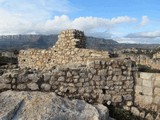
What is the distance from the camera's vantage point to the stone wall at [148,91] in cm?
1076

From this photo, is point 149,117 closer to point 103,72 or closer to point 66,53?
point 103,72

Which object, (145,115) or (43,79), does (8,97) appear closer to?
(43,79)

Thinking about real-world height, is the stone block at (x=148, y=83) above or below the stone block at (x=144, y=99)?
above

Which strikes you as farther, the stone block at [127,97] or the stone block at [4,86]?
the stone block at [127,97]

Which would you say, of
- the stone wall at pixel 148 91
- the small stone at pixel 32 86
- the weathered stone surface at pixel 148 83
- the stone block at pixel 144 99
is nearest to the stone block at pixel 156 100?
the stone wall at pixel 148 91

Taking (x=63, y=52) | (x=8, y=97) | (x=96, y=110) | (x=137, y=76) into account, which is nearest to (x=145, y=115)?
(x=137, y=76)

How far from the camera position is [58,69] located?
1025 centimetres

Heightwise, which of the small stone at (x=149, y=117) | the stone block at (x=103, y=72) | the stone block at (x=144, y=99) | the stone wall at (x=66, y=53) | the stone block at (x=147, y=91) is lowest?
the small stone at (x=149, y=117)

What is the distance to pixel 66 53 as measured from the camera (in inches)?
591

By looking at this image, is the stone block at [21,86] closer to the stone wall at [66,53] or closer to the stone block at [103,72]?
the stone block at [103,72]

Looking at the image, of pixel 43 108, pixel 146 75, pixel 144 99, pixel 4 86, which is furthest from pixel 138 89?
pixel 4 86

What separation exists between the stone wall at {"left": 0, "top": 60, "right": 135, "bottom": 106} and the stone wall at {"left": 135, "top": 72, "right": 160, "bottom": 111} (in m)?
0.24

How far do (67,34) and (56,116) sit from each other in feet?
23.5

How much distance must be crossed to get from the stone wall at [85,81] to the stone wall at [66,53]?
2.16 metres
